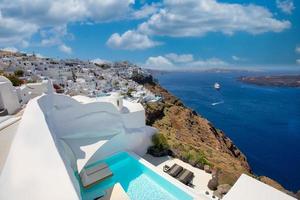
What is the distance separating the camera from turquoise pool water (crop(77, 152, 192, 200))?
7.17 metres

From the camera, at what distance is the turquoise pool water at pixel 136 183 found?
7.17 meters

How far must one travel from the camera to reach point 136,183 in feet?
25.9

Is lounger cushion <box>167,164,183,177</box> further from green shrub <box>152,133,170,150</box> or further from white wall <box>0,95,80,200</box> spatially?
white wall <box>0,95,80,200</box>

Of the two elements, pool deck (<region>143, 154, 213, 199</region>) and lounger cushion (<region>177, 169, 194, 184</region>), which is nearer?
pool deck (<region>143, 154, 213, 199</region>)

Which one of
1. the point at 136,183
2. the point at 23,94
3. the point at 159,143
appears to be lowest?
the point at 136,183

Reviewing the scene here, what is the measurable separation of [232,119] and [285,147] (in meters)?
13.0

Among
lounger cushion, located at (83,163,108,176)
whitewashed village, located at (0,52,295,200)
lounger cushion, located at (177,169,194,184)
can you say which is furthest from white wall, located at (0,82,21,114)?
lounger cushion, located at (177,169,194,184)

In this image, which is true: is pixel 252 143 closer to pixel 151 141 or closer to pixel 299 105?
pixel 151 141

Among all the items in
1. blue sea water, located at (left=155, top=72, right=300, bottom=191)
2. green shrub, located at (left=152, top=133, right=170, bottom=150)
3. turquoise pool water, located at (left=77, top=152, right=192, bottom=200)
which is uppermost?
green shrub, located at (left=152, top=133, right=170, bottom=150)

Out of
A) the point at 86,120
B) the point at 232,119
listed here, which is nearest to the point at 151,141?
the point at 86,120

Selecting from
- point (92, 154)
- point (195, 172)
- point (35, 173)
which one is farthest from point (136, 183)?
point (35, 173)

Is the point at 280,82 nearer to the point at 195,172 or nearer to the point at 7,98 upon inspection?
the point at 195,172

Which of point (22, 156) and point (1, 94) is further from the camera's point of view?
point (1, 94)

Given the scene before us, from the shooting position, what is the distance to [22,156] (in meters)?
3.03
